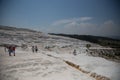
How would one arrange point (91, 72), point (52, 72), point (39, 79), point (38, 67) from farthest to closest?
1. point (91, 72)
2. point (38, 67)
3. point (52, 72)
4. point (39, 79)

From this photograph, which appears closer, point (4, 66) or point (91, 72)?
point (4, 66)

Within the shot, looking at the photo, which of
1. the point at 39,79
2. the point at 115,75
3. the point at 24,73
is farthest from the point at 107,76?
the point at 24,73

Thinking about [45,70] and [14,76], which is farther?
[45,70]

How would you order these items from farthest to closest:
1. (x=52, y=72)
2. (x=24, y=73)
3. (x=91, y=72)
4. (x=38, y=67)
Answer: (x=91, y=72) < (x=38, y=67) < (x=52, y=72) < (x=24, y=73)

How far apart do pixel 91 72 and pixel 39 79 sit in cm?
218

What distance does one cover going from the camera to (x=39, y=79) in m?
4.39

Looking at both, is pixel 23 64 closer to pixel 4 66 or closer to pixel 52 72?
pixel 4 66

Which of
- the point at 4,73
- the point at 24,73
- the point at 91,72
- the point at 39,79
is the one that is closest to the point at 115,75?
the point at 91,72

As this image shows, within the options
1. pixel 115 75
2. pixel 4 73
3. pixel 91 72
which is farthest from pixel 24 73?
pixel 115 75

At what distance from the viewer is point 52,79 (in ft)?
14.8

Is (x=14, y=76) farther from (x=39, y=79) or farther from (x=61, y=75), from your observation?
(x=61, y=75)

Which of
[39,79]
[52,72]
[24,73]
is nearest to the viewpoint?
[39,79]

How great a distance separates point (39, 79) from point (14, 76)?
0.70 meters

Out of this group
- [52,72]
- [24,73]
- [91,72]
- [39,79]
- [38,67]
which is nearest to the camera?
[39,79]
